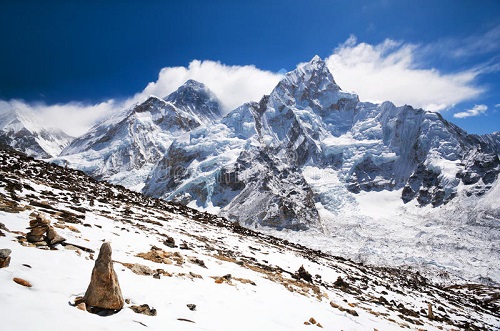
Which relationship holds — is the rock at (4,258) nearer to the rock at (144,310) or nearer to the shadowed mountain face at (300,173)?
the rock at (144,310)

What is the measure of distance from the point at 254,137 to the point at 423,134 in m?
98.1

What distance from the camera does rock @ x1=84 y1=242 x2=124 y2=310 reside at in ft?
17.6

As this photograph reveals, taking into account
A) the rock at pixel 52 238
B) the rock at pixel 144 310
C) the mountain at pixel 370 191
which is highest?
the mountain at pixel 370 191

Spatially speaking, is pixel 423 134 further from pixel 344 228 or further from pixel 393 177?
pixel 344 228

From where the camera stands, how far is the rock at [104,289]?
536 centimetres

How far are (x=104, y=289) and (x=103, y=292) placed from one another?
6 centimetres

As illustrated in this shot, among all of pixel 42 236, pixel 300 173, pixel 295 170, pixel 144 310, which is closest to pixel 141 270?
pixel 144 310

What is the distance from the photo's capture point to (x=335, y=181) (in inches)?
7421

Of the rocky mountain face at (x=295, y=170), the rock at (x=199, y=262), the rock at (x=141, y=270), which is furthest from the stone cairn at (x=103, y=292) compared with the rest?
the rocky mountain face at (x=295, y=170)

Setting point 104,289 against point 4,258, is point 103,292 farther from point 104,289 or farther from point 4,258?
point 4,258

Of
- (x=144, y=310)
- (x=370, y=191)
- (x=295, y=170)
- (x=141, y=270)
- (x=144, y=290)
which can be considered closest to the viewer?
(x=144, y=310)

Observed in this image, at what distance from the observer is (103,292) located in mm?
5480

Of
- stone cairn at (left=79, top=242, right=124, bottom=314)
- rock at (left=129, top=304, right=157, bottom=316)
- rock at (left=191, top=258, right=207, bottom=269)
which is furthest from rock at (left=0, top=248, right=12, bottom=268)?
rock at (left=191, top=258, right=207, bottom=269)

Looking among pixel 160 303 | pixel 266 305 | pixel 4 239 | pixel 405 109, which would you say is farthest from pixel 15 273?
pixel 405 109
